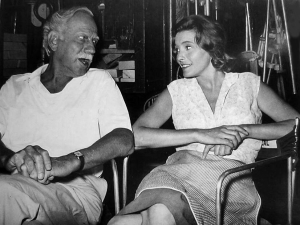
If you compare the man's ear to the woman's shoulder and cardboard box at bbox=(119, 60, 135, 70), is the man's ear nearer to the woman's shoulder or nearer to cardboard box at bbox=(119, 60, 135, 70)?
the woman's shoulder

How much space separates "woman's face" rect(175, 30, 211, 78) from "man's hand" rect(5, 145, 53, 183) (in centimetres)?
93

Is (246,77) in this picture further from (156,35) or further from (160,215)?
(156,35)

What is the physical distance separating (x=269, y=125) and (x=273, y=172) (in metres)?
2.13

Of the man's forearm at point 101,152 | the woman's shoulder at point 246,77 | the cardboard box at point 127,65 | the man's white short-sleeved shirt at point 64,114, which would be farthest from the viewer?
the cardboard box at point 127,65

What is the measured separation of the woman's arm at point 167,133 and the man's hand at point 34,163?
598 millimetres

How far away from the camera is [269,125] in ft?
6.15

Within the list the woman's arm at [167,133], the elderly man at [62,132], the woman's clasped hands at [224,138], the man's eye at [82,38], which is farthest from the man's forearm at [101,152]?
the man's eye at [82,38]

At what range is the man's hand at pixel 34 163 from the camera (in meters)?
1.39

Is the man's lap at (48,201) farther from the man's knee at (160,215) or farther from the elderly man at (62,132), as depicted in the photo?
the man's knee at (160,215)

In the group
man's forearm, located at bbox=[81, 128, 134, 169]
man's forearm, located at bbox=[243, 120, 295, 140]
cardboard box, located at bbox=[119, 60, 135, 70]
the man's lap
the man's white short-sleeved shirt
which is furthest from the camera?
cardboard box, located at bbox=[119, 60, 135, 70]

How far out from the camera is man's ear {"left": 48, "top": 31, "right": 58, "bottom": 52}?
194 centimetres

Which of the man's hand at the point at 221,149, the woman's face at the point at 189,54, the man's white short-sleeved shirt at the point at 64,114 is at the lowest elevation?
the man's hand at the point at 221,149

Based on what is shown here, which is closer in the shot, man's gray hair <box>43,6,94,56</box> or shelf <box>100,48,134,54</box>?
man's gray hair <box>43,6,94,56</box>

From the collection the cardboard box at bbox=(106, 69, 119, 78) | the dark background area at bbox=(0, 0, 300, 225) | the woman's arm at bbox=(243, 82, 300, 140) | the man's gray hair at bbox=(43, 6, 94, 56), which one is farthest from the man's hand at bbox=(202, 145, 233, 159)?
the cardboard box at bbox=(106, 69, 119, 78)
